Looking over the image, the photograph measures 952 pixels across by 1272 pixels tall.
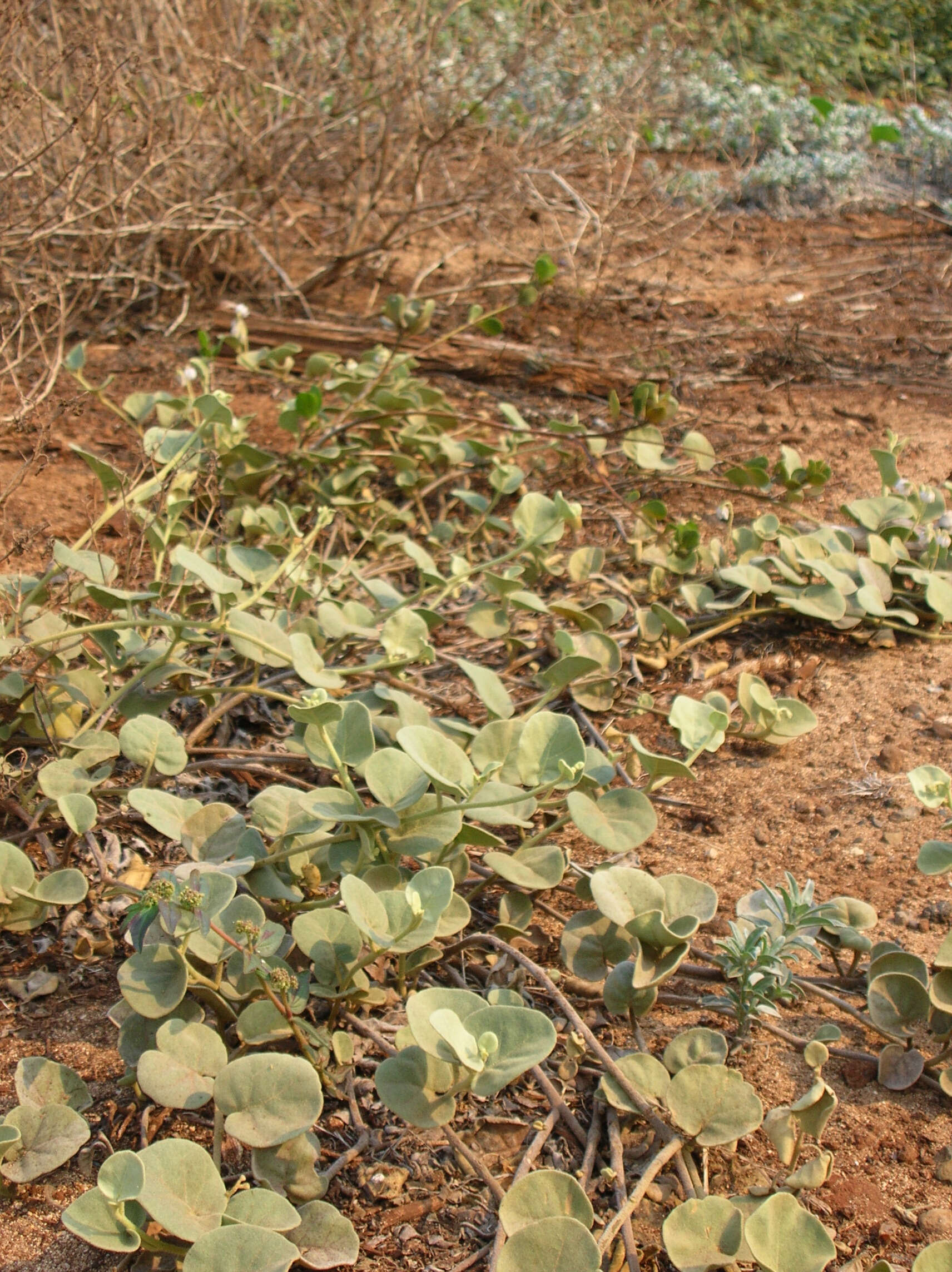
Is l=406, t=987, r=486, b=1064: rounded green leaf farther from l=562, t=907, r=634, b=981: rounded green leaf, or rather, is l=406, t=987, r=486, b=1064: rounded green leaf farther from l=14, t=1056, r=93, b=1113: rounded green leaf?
l=14, t=1056, r=93, b=1113: rounded green leaf

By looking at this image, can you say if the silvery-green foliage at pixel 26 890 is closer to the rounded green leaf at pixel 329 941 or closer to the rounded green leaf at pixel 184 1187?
the rounded green leaf at pixel 329 941

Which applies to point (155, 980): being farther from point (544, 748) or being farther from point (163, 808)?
point (544, 748)

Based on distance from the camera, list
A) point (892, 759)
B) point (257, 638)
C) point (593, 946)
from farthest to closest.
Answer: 1. point (892, 759)
2. point (257, 638)
3. point (593, 946)

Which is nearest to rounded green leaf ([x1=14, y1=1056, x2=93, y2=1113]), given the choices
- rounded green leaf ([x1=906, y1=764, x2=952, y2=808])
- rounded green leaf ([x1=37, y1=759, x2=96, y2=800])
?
rounded green leaf ([x1=37, y1=759, x2=96, y2=800])

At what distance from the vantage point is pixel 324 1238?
1.26 meters

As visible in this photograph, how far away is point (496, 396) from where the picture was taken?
12.8ft

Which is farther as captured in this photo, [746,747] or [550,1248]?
[746,747]

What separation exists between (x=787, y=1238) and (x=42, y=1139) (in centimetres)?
84

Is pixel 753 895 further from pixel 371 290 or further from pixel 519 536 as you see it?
pixel 371 290

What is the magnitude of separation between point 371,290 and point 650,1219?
13.4 feet

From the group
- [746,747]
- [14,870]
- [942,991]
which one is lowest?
[746,747]

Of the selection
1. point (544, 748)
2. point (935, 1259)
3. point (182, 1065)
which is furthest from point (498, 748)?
point (935, 1259)

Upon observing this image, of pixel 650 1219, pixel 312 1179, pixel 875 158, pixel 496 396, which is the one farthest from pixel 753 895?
pixel 875 158

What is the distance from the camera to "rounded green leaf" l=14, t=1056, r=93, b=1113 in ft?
4.57
